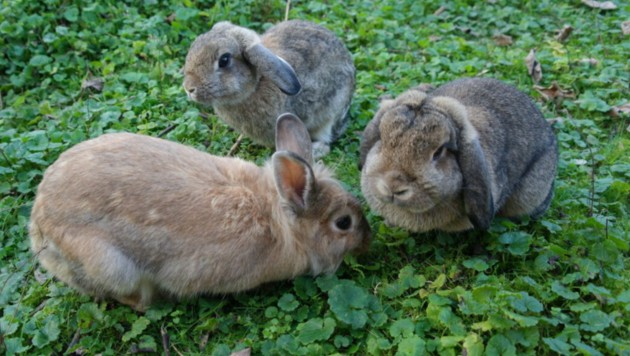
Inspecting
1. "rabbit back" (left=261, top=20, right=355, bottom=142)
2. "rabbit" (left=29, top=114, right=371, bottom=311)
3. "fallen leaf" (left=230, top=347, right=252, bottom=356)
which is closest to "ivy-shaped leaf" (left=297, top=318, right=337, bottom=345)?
"fallen leaf" (left=230, top=347, right=252, bottom=356)

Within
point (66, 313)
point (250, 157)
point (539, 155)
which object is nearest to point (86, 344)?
point (66, 313)

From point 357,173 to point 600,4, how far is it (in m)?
4.23

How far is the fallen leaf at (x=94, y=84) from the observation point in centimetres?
614

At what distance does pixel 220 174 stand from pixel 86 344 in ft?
4.15

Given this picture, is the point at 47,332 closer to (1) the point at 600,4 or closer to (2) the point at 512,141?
(2) the point at 512,141

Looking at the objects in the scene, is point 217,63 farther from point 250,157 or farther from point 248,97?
point 250,157

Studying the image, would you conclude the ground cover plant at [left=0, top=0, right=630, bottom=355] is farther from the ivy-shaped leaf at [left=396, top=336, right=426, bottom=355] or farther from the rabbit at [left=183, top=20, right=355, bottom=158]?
the rabbit at [left=183, top=20, right=355, bottom=158]

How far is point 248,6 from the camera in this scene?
725cm

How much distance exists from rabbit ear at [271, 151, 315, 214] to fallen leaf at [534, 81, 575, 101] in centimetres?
315

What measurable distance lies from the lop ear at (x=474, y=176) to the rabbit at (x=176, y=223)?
0.70 m

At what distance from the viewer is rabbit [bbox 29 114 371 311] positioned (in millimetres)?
3650

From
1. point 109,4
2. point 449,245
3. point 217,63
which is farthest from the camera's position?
point 109,4

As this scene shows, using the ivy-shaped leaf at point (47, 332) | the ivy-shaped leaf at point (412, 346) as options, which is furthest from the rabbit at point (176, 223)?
the ivy-shaped leaf at point (412, 346)

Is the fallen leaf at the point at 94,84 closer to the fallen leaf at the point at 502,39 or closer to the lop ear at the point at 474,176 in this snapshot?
the lop ear at the point at 474,176
